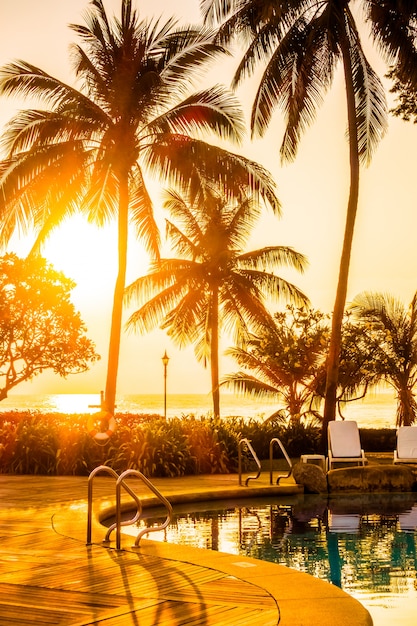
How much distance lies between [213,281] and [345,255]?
11247mm

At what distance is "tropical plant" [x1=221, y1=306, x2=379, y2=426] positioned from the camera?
87.5 ft

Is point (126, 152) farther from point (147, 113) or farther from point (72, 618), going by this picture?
point (72, 618)

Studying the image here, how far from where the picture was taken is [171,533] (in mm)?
10688

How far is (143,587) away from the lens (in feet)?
21.3

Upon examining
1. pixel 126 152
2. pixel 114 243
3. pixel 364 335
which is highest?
pixel 126 152

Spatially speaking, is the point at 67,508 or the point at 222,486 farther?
the point at 222,486

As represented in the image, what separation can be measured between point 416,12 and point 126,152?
7.28 metres

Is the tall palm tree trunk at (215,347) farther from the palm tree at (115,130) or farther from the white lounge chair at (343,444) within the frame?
the white lounge chair at (343,444)

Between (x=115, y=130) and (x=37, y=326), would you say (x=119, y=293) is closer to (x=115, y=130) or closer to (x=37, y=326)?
(x=115, y=130)

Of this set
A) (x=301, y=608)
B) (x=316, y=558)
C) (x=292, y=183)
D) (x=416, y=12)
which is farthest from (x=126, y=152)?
(x=301, y=608)

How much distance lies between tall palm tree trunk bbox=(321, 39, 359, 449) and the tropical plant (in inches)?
243

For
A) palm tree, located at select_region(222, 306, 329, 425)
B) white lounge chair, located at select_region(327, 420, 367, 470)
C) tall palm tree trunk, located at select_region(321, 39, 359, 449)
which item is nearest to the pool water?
white lounge chair, located at select_region(327, 420, 367, 470)

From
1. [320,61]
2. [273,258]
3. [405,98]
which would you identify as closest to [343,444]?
[405,98]

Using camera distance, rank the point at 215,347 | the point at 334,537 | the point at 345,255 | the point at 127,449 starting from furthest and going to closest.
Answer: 1. the point at 215,347
2. the point at 345,255
3. the point at 127,449
4. the point at 334,537
